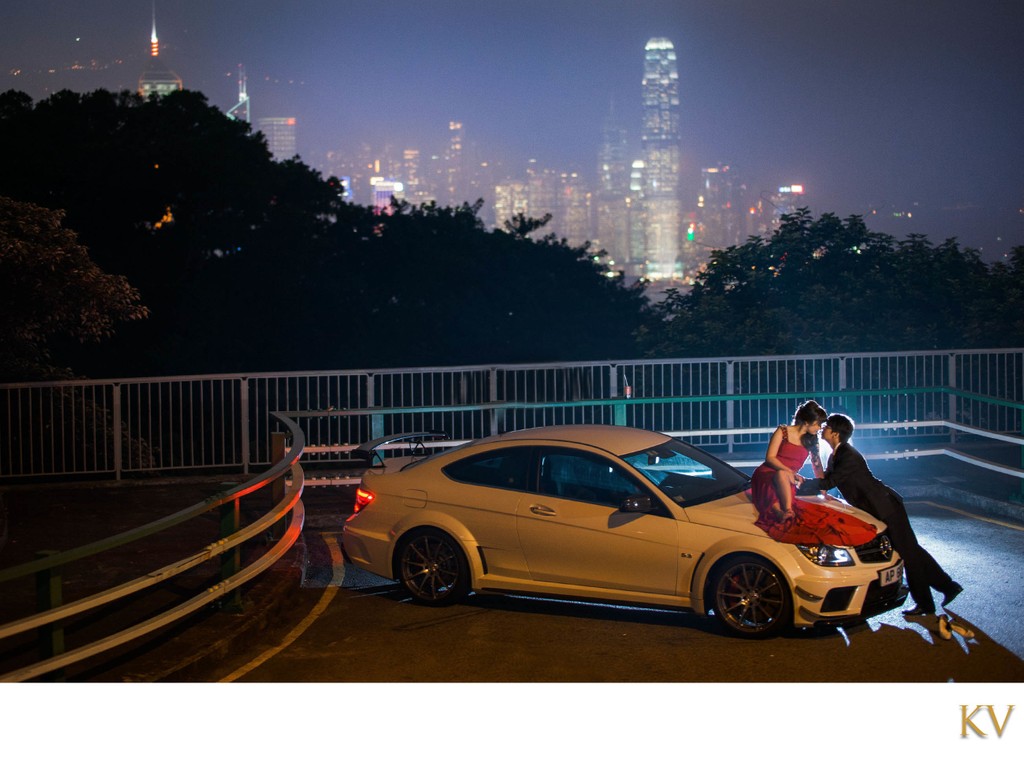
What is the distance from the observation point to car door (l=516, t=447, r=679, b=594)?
8125mm

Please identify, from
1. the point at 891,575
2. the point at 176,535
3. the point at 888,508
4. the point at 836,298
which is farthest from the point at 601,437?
the point at 836,298

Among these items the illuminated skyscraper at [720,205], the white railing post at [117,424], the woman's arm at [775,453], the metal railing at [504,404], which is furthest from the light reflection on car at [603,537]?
the illuminated skyscraper at [720,205]

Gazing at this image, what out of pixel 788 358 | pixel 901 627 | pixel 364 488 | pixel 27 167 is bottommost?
pixel 901 627

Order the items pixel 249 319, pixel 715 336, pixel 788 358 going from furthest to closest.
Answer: pixel 249 319 → pixel 715 336 → pixel 788 358

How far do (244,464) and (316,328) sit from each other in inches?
1058

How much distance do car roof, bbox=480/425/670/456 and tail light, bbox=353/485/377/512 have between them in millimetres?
989

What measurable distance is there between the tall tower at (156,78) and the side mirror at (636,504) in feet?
109

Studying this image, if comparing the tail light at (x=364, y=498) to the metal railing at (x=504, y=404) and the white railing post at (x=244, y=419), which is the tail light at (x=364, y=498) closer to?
the metal railing at (x=504, y=404)

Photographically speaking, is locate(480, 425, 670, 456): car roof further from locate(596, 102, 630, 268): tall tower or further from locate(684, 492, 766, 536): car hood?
locate(596, 102, 630, 268): tall tower

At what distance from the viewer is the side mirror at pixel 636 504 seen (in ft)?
26.4

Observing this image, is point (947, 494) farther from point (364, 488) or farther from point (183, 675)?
point (183, 675)

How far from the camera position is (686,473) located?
29.9 feet

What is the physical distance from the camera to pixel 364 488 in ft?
30.6

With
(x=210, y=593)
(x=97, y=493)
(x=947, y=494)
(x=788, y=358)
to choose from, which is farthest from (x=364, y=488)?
(x=788, y=358)
